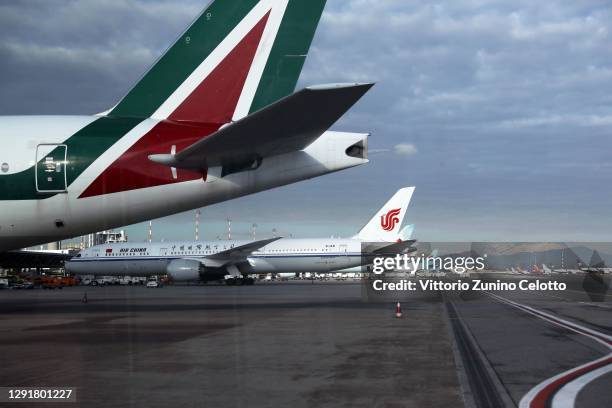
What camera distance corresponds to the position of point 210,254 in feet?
184

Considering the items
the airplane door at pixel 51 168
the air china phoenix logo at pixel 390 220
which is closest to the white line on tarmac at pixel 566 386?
the airplane door at pixel 51 168

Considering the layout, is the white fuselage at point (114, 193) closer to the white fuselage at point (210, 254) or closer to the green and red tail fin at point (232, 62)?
the green and red tail fin at point (232, 62)

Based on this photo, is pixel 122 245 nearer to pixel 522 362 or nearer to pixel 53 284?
pixel 53 284

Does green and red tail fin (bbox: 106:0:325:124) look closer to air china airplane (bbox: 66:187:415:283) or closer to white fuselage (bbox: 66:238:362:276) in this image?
air china airplane (bbox: 66:187:415:283)

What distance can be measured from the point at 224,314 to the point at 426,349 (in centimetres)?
1091

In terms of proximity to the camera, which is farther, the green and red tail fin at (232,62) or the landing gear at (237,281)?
the landing gear at (237,281)

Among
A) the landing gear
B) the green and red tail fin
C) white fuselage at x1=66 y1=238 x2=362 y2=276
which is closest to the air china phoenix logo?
white fuselage at x1=66 y1=238 x2=362 y2=276

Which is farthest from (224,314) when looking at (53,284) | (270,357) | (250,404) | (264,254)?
(53,284)

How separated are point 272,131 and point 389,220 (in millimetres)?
41165

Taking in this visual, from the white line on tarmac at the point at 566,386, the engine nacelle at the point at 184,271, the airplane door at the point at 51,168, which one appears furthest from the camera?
the engine nacelle at the point at 184,271

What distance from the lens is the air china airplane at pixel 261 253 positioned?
53.5 m

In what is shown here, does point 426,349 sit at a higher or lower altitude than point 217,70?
lower

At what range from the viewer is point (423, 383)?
29.5 ft

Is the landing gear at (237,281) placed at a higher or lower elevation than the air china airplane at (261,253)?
lower
